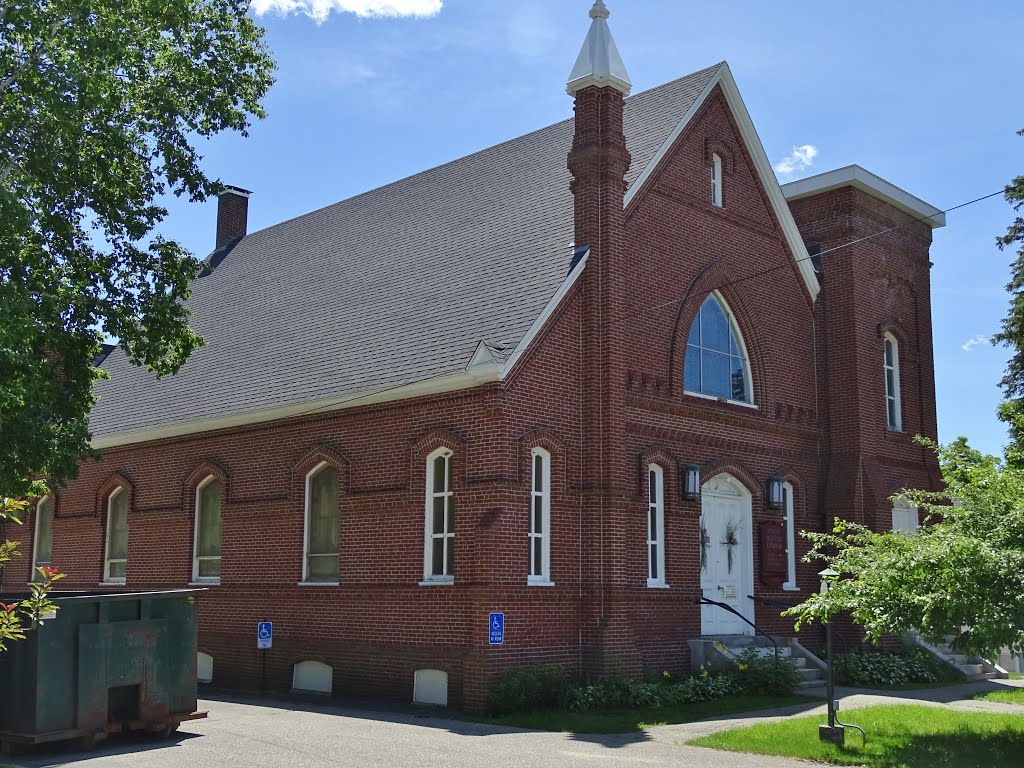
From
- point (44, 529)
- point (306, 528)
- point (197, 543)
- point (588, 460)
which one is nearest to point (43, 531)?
point (44, 529)

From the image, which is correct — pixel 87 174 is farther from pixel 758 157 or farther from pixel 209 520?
pixel 758 157

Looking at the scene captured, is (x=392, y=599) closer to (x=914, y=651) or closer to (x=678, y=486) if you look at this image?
(x=678, y=486)

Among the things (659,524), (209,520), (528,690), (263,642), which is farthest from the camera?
(209,520)

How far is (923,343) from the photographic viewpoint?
23609 mm

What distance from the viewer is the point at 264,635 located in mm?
17562

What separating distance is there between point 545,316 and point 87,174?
6414mm

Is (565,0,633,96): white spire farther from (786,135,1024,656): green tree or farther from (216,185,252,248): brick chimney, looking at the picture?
(216,185,252,248): brick chimney

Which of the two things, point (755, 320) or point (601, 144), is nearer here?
point (601, 144)

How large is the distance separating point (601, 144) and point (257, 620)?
9509 mm

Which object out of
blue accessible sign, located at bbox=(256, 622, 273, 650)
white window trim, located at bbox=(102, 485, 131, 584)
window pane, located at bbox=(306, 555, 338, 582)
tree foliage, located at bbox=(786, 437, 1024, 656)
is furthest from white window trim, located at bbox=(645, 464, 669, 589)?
white window trim, located at bbox=(102, 485, 131, 584)

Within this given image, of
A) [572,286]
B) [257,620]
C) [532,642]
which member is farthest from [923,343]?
[257,620]

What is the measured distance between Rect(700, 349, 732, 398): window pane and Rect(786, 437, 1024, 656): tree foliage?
6514mm

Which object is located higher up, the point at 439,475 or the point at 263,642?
the point at 439,475

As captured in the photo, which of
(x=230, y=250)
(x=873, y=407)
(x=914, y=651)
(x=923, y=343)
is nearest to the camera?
(x=914, y=651)
